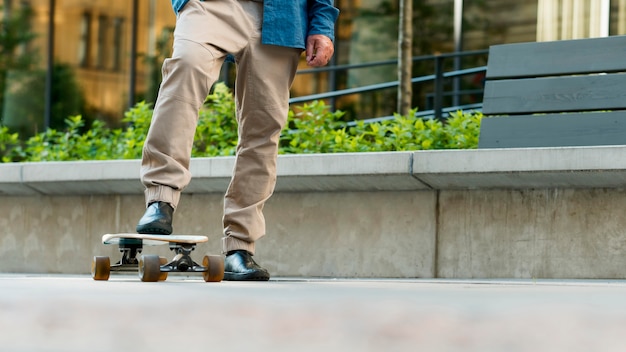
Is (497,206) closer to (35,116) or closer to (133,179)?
(133,179)

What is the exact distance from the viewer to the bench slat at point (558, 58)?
5906 mm

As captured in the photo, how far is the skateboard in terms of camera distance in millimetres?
3842

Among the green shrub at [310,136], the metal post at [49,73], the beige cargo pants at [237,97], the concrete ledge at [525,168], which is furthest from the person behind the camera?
the metal post at [49,73]

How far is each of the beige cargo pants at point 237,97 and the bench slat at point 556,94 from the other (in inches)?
69.1

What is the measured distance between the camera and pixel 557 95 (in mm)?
5941

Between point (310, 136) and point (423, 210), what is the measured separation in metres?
1.59

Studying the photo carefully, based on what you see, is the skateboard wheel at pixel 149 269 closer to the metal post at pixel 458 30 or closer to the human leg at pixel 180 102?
the human leg at pixel 180 102

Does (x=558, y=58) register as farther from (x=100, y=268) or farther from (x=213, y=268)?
(x=100, y=268)

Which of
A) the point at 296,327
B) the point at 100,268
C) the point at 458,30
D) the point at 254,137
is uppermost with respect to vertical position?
the point at 458,30

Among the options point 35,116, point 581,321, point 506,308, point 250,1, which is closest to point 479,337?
point 581,321

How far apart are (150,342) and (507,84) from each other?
5.09 meters

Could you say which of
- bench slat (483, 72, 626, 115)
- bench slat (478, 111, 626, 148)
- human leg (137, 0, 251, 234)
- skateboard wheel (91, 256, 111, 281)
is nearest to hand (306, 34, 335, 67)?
human leg (137, 0, 251, 234)

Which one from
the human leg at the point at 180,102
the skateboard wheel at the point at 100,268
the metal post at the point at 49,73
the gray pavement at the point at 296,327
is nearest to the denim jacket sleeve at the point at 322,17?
the human leg at the point at 180,102

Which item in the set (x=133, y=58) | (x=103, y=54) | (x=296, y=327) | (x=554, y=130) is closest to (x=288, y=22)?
(x=554, y=130)
